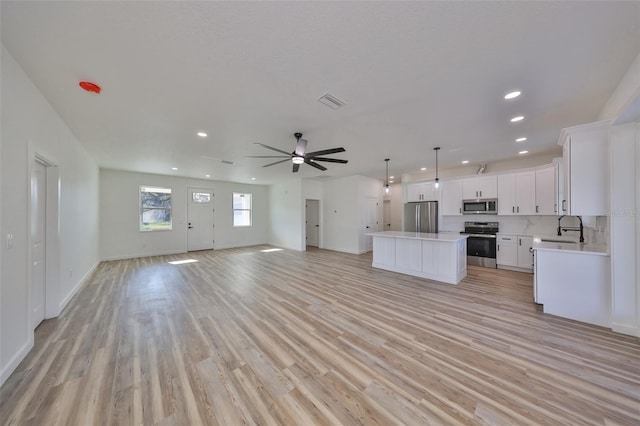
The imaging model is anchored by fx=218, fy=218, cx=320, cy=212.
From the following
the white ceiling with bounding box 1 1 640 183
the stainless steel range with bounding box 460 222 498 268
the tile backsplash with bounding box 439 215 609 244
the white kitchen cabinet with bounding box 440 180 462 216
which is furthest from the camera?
the white kitchen cabinet with bounding box 440 180 462 216

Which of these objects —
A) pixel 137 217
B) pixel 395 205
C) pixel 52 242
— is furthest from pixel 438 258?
pixel 137 217

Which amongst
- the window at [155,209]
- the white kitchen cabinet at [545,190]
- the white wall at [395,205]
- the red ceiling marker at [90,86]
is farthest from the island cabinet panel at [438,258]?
the window at [155,209]

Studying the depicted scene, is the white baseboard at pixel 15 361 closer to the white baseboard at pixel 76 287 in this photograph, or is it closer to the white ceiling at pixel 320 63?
the white baseboard at pixel 76 287

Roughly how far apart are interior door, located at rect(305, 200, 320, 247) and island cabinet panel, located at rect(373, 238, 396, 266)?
12.5ft

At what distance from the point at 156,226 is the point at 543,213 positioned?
10.7 m

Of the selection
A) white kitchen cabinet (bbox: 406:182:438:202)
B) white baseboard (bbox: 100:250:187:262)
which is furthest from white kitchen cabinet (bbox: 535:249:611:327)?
white baseboard (bbox: 100:250:187:262)

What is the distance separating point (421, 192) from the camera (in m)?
6.75

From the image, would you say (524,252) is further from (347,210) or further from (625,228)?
(347,210)

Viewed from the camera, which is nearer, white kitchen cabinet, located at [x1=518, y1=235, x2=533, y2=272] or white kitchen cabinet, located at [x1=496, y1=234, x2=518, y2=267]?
white kitchen cabinet, located at [x1=518, y1=235, x2=533, y2=272]

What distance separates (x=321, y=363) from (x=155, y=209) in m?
7.80

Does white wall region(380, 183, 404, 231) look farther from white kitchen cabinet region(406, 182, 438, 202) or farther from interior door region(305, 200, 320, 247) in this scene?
interior door region(305, 200, 320, 247)

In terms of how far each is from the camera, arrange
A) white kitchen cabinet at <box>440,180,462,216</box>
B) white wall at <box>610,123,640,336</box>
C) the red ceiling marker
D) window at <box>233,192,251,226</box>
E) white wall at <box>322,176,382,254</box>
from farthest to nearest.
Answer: window at <box>233,192,251,226</box> → white wall at <box>322,176,382,254</box> → white kitchen cabinet at <box>440,180,462,216</box> → white wall at <box>610,123,640,336</box> → the red ceiling marker

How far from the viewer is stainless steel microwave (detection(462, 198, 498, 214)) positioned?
5.48 m

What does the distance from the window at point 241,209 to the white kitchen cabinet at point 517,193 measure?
8561 millimetres
